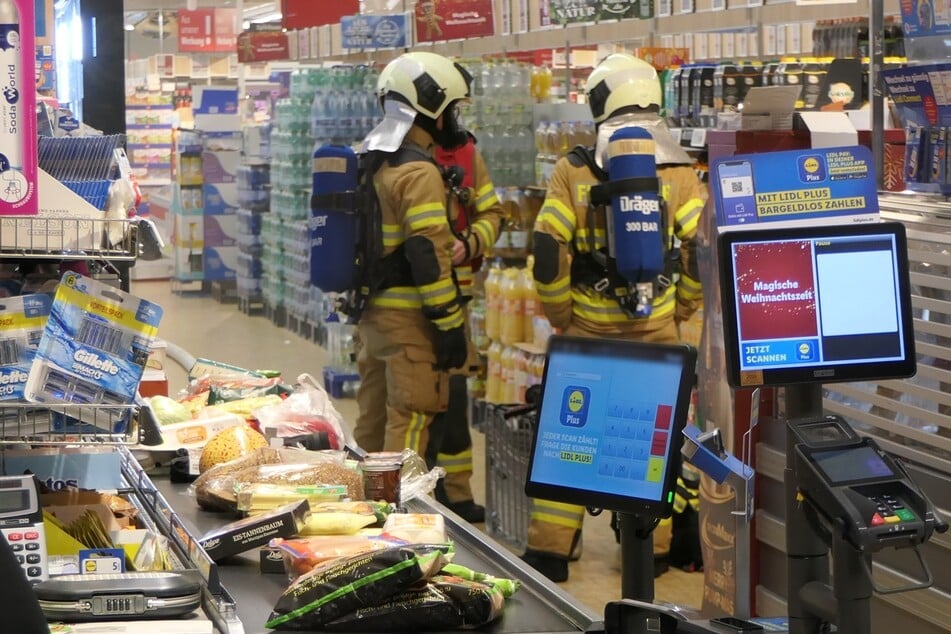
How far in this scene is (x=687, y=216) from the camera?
5.85m

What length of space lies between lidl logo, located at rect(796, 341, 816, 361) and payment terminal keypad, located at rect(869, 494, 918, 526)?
30 cm

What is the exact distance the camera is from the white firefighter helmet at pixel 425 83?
248 inches

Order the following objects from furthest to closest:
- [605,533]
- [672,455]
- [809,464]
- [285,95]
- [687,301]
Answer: [285,95] → [605,533] → [687,301] → [672,455] → [809,464]

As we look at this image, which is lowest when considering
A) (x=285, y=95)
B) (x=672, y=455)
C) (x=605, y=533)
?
(x=605, y=533)

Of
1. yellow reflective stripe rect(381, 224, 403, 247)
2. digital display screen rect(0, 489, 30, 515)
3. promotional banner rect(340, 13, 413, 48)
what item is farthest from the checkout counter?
promotional banner rect(340, 13, 413, 48)

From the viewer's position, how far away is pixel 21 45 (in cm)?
225

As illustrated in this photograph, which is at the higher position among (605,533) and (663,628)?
(663,628)

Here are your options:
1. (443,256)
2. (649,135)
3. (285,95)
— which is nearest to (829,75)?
(649,135)

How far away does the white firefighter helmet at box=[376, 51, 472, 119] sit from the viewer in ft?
20.7

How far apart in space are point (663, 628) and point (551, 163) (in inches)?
227

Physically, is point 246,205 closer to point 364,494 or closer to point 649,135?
point 649,135

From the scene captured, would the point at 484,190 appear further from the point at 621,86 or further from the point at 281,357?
the point at 281,357

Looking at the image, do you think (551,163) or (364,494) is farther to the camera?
(551,163)

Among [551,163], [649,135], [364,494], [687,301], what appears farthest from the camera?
[551,163]
